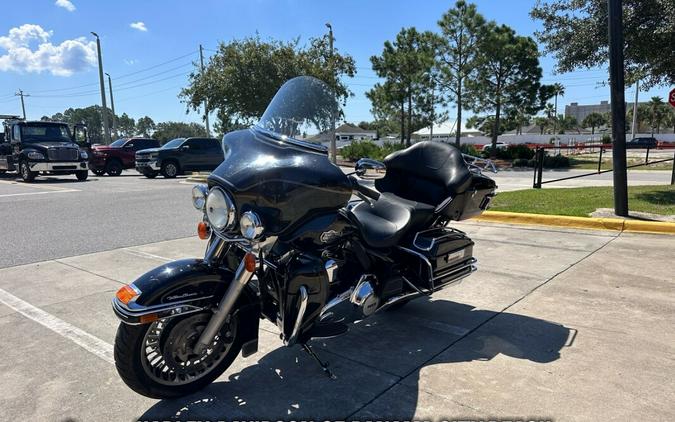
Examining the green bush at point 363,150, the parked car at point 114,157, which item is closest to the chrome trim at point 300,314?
the parked car at point 114,157

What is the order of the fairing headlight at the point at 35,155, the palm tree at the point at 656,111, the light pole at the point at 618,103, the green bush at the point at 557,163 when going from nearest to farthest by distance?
the light pole at the point at 618,103, the fairing headlight at the point at 35,155, the green bush at the point at 557,163, the palm tree at the point at 656,111

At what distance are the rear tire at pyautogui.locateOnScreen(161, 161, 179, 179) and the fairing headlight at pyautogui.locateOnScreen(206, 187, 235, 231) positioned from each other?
64.8 ft

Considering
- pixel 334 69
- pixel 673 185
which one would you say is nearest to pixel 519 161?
pixel 334 69

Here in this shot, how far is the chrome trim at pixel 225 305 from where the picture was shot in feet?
9.51

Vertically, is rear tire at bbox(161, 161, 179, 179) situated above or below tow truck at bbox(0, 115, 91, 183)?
below

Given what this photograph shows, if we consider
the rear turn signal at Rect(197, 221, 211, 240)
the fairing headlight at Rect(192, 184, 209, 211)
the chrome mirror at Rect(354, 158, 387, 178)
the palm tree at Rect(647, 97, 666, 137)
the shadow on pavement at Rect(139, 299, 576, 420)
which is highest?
the palm tree at Rect(647, 97, 666, 137)

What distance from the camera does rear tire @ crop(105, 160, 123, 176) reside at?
24172 mm

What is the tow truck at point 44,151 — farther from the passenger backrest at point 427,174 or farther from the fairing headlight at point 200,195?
the fairing headlight at point 200,195

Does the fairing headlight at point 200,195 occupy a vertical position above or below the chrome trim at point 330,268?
above

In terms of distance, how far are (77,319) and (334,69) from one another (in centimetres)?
2065

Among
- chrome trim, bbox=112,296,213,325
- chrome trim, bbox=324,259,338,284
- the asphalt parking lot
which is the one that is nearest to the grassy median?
the asphalt parking lot

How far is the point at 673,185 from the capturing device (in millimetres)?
12133

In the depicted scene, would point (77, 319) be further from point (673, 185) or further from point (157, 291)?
point (673, 185)

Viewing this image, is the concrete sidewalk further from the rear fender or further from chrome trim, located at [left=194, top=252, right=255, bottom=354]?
the rear fender
